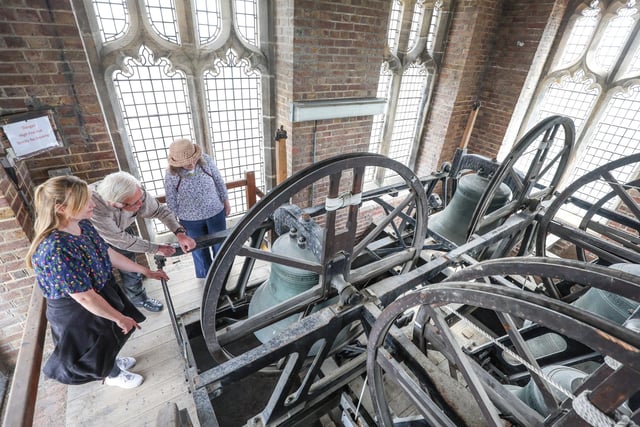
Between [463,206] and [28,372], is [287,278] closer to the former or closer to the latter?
[28,372]

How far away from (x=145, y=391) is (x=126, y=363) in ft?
0.94

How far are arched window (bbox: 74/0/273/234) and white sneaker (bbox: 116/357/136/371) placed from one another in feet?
5.45

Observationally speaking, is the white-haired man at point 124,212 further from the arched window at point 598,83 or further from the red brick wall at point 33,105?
the arched window at point 598,83

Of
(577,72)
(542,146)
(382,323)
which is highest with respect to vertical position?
(577,72)

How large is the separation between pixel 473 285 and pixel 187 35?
3.34m

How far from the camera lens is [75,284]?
1460 millimetres

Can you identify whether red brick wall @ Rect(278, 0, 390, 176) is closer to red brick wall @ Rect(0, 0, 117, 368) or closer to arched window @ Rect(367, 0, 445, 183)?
arched window @ Rect(367, 0, 445, 183)

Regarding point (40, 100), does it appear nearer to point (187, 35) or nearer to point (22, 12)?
point (22, 12)

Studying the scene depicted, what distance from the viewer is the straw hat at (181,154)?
7.54ft

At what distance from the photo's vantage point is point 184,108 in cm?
Result: 321

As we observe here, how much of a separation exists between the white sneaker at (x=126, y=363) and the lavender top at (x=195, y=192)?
3.81 feet

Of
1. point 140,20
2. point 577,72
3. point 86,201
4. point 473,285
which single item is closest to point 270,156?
point 140,20

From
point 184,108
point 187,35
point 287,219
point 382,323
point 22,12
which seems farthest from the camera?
point 184,108

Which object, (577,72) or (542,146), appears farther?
(577,72)
